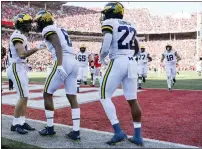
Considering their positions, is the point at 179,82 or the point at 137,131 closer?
the point at 137,131

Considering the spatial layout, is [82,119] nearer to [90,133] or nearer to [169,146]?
[90,133]

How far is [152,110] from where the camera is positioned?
6859 mm

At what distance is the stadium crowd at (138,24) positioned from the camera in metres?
40.8

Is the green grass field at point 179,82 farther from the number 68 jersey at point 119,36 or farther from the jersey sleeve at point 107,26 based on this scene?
the jersey sleeve at point 107,26

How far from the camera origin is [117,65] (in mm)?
4043

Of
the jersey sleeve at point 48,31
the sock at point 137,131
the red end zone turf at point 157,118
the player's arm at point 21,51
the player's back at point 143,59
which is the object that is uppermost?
the jersey sleeve at point 48,31

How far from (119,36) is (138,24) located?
46.9 meters

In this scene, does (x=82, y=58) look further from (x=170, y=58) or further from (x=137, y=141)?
(x=137, y=141)

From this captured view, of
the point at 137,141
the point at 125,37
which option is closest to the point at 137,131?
the point at 137,141

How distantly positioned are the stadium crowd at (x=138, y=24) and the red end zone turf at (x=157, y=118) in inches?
1224

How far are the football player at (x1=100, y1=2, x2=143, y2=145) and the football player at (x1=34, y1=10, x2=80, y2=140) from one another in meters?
0.52

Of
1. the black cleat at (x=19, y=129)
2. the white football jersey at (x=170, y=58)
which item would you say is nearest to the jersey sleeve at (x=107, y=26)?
the black cleat at (x=19, y=129)

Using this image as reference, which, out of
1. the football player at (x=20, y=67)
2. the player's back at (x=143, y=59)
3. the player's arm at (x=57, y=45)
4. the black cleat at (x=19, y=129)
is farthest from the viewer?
the player's back at (x=143, y=59)

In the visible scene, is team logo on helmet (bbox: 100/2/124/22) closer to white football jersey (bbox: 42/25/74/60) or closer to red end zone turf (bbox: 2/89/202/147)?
white football jersey (bbox: 42/25/74/60)
